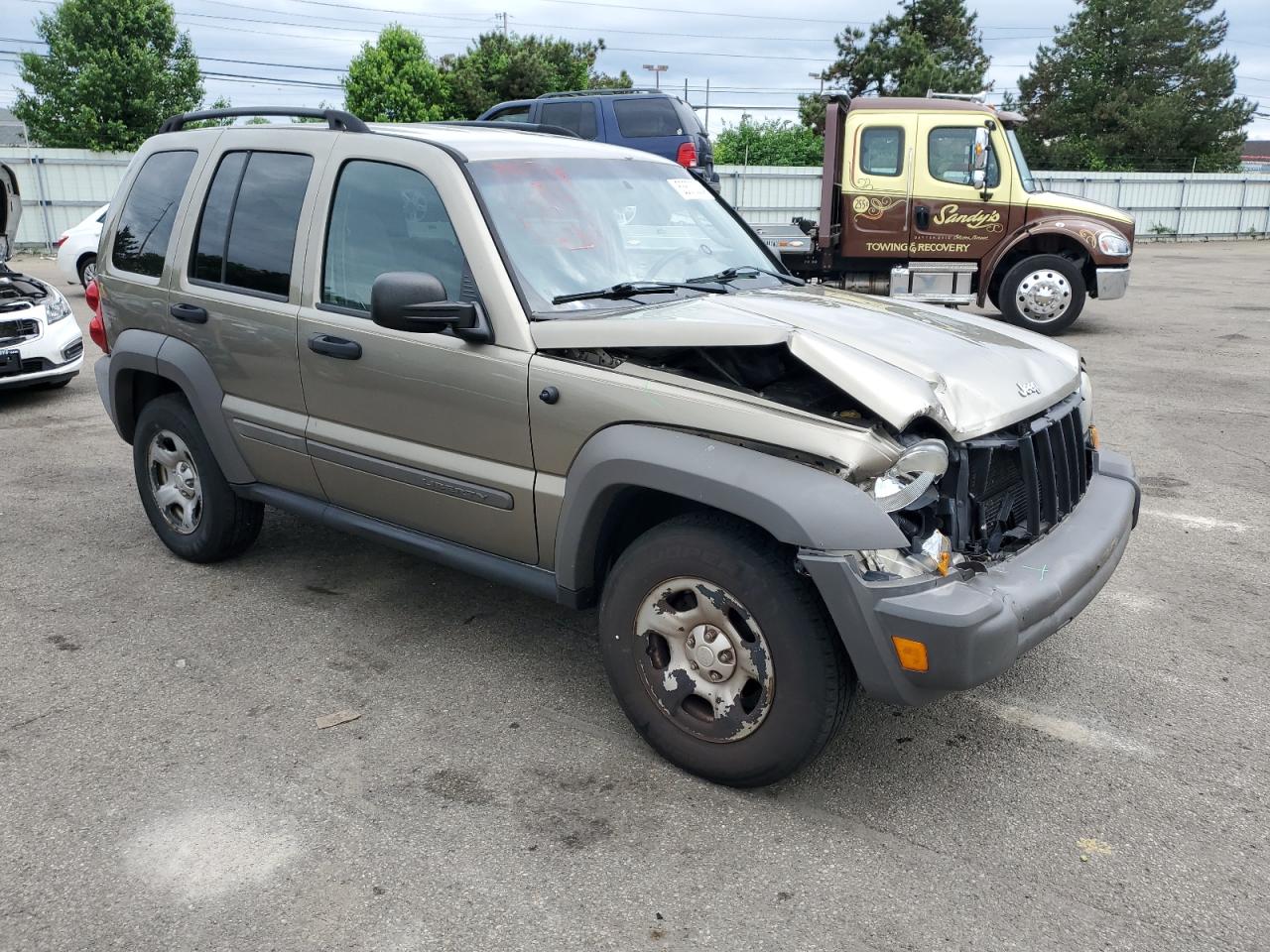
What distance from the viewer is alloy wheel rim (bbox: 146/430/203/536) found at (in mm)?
4988

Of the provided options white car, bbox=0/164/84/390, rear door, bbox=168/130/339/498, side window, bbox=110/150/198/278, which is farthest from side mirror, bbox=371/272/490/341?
white car, bbox=0/164/84/390

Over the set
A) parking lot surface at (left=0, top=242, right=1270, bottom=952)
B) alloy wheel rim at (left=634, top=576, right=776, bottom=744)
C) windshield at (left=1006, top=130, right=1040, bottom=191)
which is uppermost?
windshield at (left=1006, top=130, right=1040, bottom=191)

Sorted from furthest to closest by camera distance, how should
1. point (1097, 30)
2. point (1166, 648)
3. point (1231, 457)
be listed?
point (1097, 30) → point (1231, 457) → point (1166, 648)

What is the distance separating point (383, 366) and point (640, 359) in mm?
1065

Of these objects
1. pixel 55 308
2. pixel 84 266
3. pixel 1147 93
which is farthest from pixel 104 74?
pixel 1147 93

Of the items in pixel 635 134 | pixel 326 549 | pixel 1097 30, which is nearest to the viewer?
pixel 326 549

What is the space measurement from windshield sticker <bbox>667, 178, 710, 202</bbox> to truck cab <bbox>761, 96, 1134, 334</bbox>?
7.90 meters

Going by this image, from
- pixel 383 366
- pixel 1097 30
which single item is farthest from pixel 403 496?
pixel 1097 30

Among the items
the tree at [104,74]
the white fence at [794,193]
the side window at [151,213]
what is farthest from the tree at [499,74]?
the side window at [151,213]

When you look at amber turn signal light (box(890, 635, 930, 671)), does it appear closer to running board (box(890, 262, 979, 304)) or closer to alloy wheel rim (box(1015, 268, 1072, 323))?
running board (box(890, 262, 979, 304))

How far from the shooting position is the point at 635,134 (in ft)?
→ 50.0

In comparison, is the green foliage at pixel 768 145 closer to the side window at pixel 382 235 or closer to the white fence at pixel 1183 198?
the white fence at pixel 1183 198

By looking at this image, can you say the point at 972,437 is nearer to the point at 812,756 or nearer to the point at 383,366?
the point at 812,756

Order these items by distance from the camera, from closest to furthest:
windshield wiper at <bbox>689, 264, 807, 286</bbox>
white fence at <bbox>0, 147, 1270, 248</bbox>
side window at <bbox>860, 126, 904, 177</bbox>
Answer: windshield wiper at <bbox>689, 264, 807, 286</bbox>
side window at <bbox>860, 126, 904, 177</bbox>
white fence at <bbox>0, 147, 1270, 248</bbox>
